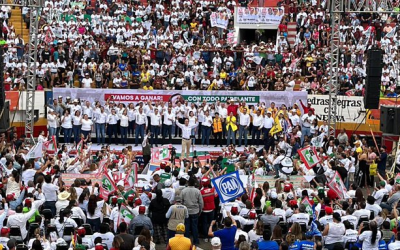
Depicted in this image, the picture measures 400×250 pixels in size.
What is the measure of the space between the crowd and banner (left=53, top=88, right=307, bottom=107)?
867 mm

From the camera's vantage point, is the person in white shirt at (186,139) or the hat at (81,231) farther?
the person in white shirt at (186,139)

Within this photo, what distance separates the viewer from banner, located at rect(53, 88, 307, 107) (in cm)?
3238

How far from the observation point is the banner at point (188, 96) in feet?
106

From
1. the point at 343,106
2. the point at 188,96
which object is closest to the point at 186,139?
the point at 188,96

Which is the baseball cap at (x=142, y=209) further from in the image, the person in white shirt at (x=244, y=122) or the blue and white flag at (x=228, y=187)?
the person in white shirt at (x=244, y=122)

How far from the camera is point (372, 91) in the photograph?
28656mm

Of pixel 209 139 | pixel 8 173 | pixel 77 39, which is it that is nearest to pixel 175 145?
pixel 209 139

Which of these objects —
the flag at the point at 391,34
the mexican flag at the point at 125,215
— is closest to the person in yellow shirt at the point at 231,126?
the flag at the point at 391,34

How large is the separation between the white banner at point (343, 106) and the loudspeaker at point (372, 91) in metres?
3.86

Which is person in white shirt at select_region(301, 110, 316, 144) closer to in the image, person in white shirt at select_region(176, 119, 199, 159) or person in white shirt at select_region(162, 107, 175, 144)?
person in white shirt at select_region(176, 119, 199, 159)

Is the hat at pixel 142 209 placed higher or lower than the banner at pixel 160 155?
higher

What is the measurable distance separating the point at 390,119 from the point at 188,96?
25.2 feet

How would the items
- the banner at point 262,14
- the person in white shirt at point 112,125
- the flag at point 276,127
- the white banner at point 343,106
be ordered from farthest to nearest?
1. the banner at point 262,14
2. the white banner at point 343,106
3. the person in white shirt at point 112,125
4. the flag at point 276,127

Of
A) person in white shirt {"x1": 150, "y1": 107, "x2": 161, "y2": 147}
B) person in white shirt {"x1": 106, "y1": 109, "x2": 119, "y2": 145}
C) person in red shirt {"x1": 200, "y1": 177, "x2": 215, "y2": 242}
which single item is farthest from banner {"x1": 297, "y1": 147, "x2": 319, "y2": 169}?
person in white shirt {"x1": 106, "y1": 109, "x2": 119, "y2": 145}
